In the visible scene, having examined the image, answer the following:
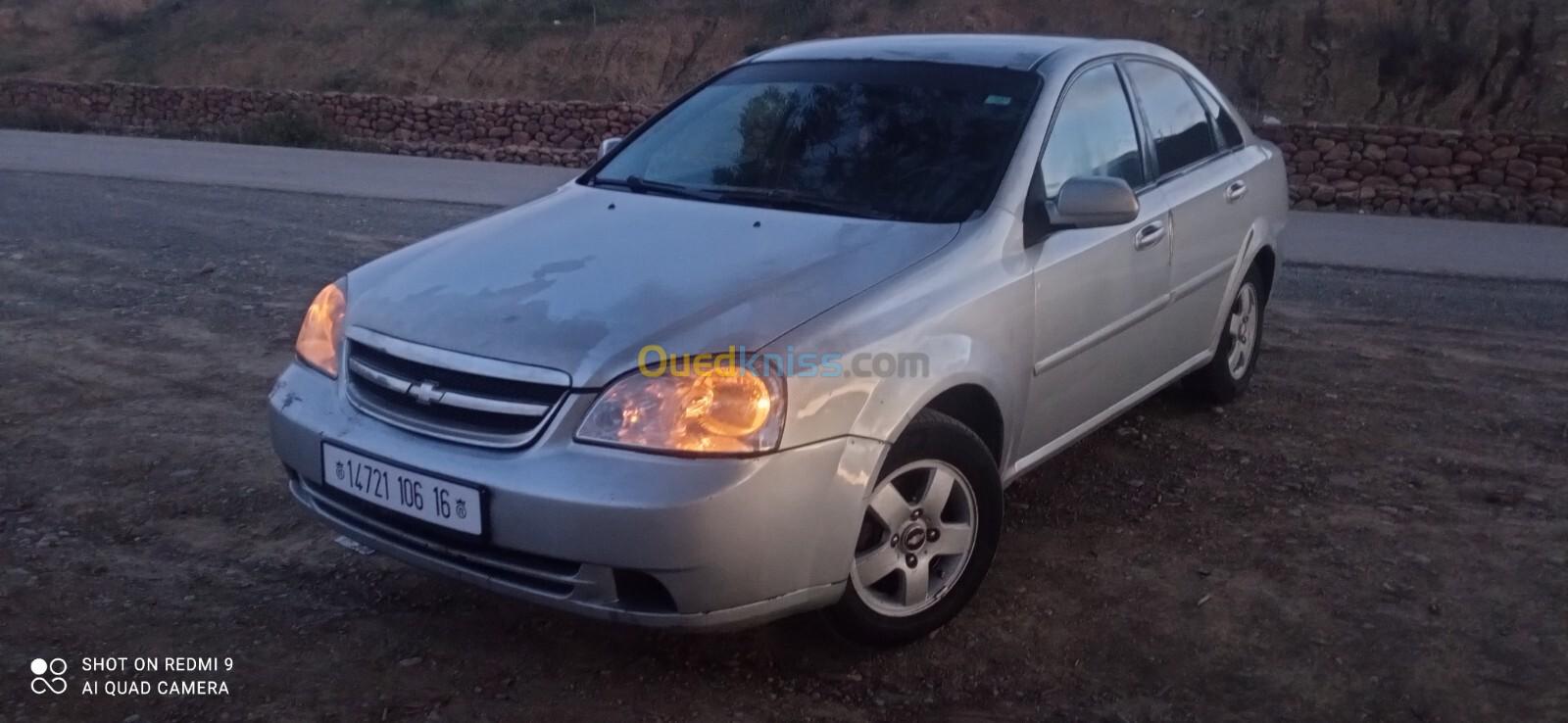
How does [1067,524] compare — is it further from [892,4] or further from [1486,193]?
[892,4]

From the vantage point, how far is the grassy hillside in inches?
623

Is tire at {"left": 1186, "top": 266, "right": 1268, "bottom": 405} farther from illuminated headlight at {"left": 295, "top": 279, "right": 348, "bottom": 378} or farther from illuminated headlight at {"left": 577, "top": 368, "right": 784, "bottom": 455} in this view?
illuminated headlight at {"left": 295, "top": 279, "right": 348, "bottom": 378}

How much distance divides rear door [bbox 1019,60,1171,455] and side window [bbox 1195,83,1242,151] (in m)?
0.90

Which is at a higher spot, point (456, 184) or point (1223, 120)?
point (1223, 120)

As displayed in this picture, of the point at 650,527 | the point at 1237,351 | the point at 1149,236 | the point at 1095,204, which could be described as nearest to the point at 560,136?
the point at 1237,351

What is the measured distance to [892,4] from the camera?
2462 cm

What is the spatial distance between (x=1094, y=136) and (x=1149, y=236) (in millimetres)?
376

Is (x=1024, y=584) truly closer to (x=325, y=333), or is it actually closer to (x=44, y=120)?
(x=325, y=333)

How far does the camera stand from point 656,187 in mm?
4203

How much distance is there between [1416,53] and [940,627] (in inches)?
590

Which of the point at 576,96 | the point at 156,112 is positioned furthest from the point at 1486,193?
the point at 156,112

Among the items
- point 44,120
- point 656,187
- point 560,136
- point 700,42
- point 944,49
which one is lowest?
point 44,120

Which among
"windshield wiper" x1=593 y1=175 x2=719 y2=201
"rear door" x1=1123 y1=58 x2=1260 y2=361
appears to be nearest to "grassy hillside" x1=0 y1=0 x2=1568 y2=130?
"rear door" x1=1123 y1=58 x2=1260 y2=361

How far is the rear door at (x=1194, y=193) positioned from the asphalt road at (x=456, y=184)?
252 centimetres
